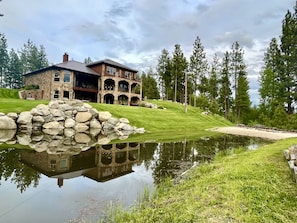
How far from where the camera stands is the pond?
5.95 meters

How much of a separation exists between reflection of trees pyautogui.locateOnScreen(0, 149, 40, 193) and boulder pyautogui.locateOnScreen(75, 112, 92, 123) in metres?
13.5

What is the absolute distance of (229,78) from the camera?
53.8m

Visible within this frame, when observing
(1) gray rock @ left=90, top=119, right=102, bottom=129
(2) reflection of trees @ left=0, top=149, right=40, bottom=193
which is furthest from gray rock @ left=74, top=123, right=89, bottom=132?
(2) reflection of trees @ left=0, top=149, right=40, bottom=193

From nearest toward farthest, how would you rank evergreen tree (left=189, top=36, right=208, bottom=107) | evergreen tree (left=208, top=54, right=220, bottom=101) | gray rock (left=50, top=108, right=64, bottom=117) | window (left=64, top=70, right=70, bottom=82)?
gray rock (left=50, top=108, right=64, bottom=117)
window (left=64, top=70, right=70, bottom=82)
evergreen tree (left=189, top=36, right=208, bottom=107)
evergreen tree (left=208, top=54, right=220, bottom=101)

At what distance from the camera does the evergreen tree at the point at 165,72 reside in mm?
61625

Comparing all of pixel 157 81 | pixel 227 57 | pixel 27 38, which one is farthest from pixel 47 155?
pixel 27 38

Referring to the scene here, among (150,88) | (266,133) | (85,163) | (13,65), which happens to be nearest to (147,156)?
A: (85,163)

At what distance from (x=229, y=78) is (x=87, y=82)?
32.3 metres

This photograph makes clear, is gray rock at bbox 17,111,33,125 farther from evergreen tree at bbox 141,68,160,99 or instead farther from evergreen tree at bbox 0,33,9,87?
evergreen tree at bbox 0,33,9,87

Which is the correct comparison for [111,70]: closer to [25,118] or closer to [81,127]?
[81,127]

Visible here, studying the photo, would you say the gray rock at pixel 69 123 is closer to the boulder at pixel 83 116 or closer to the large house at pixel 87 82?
the boulder at pixel 83 116

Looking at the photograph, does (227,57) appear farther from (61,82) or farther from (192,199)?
(192,199)

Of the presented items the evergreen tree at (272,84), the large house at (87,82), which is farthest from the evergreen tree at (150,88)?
the evergreen tree at (272,84)

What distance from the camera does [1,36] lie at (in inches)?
3132
